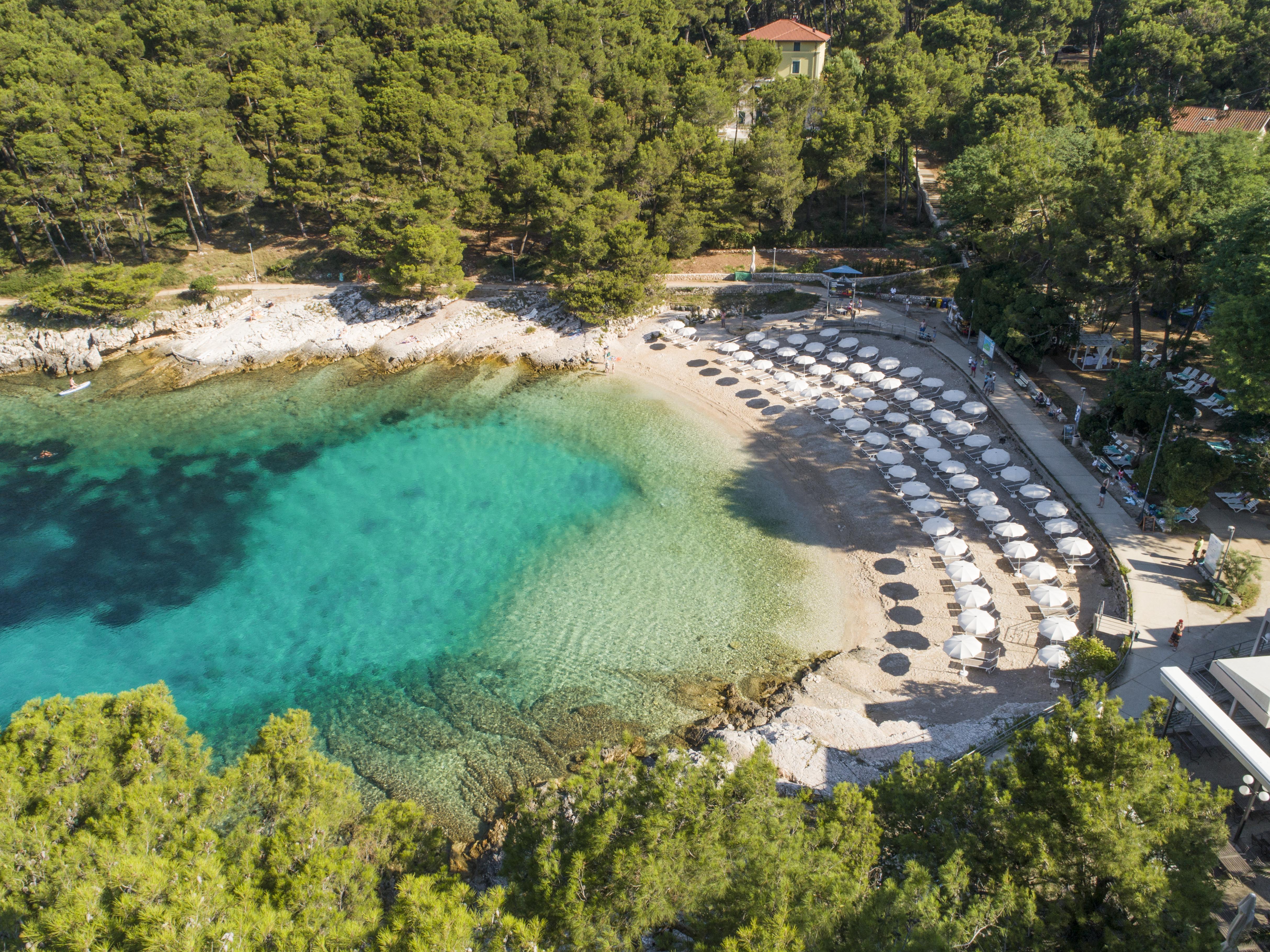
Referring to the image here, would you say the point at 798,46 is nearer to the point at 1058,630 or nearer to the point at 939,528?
the point at 939,528

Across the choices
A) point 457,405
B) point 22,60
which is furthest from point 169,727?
point 22,60

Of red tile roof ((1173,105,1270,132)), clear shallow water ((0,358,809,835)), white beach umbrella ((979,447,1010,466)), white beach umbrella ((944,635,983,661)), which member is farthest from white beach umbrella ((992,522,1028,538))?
red tile roof ((1173,105,1270,132))

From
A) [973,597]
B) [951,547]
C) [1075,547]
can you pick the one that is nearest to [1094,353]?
[1075,547]

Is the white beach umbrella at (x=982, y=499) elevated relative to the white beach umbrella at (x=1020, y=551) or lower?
elevated

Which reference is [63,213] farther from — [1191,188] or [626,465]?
[1191,188]

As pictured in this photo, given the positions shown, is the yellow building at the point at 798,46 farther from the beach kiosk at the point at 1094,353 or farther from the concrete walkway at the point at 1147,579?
the concrete walkway at the point at 1147,579

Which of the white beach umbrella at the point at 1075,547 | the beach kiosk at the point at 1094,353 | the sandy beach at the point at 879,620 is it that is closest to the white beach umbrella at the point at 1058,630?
the sandy beach at the point at 879,620
